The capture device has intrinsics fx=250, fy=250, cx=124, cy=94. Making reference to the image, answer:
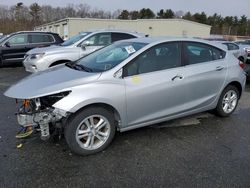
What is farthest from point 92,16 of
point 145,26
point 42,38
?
point 42,38

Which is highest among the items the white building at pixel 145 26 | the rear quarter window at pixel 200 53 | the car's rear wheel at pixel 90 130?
the white building at pixel 145 26

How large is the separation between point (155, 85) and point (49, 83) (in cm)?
151

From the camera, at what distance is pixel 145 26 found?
39.3m

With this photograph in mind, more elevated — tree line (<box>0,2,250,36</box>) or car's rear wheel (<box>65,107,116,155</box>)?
tree line (<box>0,2,250,36</box>)

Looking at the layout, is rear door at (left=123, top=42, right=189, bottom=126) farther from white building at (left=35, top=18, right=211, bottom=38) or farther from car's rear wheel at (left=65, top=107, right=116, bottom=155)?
white building at (left=35, top=18, right=211, bottom=38)

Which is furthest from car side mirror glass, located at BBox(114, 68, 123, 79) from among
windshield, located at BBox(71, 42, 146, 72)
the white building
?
the white building

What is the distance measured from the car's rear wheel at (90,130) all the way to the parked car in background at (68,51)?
16.1ft

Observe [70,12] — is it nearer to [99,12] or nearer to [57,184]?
[99,12]

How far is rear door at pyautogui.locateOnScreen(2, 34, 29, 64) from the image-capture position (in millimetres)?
11352

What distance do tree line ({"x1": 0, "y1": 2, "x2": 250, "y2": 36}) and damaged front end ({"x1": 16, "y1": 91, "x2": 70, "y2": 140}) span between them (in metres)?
Answer: 68.6

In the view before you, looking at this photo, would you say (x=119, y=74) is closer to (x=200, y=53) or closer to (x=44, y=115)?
(x=44, y=115)

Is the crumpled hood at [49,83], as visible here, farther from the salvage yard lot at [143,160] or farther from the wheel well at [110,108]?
the salvage yard lot at [143,160]

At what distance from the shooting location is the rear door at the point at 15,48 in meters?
11.4

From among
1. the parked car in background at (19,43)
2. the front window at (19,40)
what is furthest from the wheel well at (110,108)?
the front window at (19,40)
